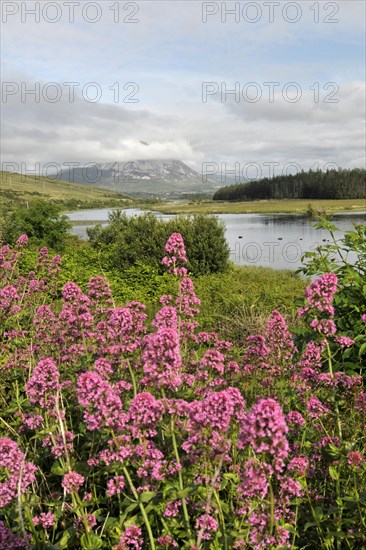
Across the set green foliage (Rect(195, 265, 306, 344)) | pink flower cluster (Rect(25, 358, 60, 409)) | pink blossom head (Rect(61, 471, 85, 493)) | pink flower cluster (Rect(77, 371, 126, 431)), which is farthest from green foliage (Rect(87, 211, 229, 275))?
pink flower cluster (Rect(77, 371, 126, 431))

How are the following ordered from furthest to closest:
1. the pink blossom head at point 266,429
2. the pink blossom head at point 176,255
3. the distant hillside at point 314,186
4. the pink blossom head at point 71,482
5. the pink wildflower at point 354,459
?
the distant hillside at point 314,186
the pink blossom head at point 176,255
the pink wildflower at point 354,459
the pink blossom head at point 71,482
the pink blossom head at point 266,429

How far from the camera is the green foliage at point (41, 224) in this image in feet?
80.2

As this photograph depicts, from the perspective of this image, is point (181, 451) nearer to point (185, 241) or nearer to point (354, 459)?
point (354, 459)

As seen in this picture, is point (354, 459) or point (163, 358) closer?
point (163, 358)

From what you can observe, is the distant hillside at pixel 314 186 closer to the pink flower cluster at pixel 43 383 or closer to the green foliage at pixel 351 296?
the green foliage at pixel 351 296

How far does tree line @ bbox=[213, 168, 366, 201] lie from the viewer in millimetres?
134375

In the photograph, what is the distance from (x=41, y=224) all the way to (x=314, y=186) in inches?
4968

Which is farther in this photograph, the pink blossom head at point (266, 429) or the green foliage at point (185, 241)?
the green foliage at point (185, 241)

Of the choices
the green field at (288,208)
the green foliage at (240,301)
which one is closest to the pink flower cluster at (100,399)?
the green foliage at (240,301)

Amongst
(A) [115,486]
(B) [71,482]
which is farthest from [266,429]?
(B) [71,482]

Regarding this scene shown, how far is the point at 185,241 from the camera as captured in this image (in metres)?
20.9

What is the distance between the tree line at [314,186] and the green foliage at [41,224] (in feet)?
401

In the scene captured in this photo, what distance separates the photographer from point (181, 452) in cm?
354

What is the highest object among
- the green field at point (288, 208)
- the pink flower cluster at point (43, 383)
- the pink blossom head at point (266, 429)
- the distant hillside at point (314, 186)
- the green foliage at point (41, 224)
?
the distant hillside at point (314, 186)
